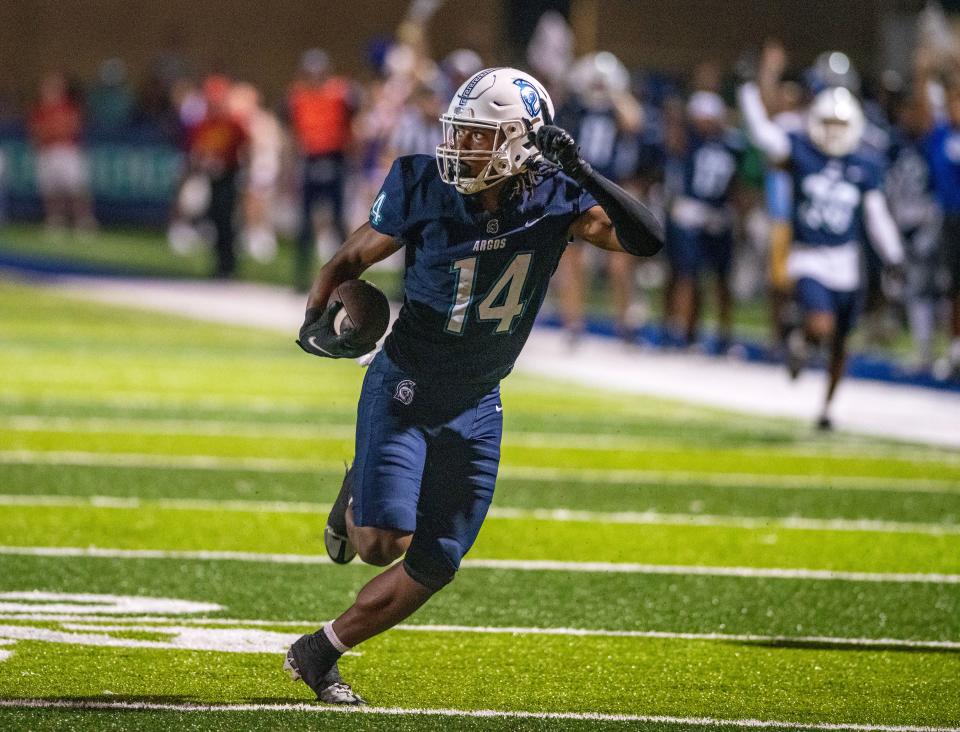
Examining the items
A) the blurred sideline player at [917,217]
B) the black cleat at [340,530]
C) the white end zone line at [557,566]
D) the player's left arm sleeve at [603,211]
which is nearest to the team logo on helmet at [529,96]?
the player's left arm sleeve at [603,211]

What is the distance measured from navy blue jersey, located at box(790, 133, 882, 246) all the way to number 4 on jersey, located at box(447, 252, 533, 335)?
5.56 metres

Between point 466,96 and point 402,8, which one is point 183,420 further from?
point 402,8

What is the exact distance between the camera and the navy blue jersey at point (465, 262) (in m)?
4.97

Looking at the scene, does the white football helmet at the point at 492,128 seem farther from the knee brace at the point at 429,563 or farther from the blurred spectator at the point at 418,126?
the blurred spectator at the point at 418,126

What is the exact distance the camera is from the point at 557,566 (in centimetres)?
703

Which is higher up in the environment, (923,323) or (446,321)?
(446,321)

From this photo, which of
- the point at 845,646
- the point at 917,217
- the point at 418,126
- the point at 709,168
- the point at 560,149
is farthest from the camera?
the point at 418,126

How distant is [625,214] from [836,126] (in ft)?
19.1

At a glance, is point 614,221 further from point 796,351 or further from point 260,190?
point 260,190

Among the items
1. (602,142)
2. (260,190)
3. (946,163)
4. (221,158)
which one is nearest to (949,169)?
(946,163)

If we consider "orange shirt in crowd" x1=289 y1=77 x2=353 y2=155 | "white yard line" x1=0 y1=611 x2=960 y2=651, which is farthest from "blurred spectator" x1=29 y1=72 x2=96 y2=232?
"white yard line" x1=0 y1=611 x2=960 y2=651

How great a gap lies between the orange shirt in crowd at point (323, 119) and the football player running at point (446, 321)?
12359 millimetres

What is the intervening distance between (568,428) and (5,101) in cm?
2161

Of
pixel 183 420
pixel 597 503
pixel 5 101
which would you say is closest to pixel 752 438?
pixel 597 503
